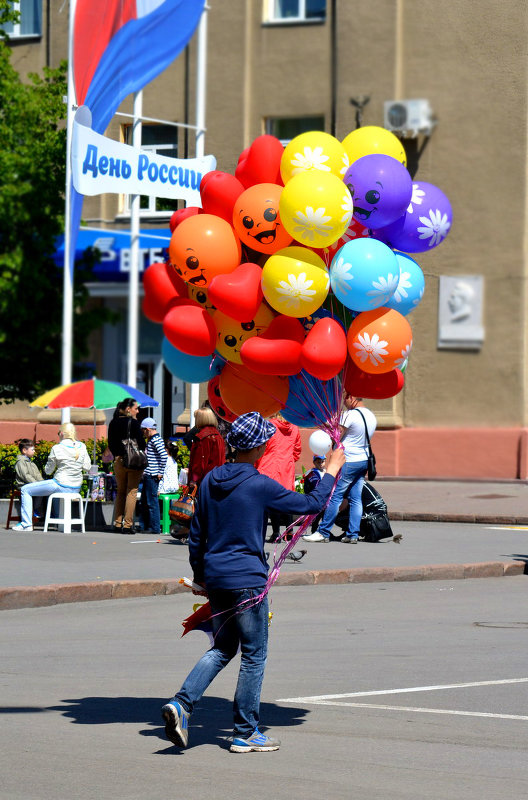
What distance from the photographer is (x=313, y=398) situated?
357 inches

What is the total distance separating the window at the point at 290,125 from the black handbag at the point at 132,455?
1280 centimetres

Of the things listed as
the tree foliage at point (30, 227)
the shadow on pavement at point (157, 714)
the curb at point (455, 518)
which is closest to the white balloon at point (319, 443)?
the shadow on pavement at point (157, 714)

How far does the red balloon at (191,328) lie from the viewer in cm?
909

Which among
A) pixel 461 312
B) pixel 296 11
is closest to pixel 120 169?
pixel 461 312

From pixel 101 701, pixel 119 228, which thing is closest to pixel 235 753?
pixel 101 701

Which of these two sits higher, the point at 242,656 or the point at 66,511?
the point at 242,656

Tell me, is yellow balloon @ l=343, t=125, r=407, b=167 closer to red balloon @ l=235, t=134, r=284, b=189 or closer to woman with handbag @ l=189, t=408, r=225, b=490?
red balloon @ l=235, t=134, r=284, b=189

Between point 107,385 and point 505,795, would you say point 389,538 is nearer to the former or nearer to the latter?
point 107,385

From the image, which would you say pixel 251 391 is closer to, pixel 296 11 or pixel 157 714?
pixel 157 714

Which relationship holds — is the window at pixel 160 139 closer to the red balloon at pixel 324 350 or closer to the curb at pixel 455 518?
the curb at pixel 455 518

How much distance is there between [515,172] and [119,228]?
9580 millimetres

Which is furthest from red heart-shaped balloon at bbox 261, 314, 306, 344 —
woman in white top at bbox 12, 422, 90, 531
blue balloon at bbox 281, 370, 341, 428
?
woman in white top at bbox 12, 422, 90, 531

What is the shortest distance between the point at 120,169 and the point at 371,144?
14.7 meters

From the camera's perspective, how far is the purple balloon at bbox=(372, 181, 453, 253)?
29.8 ft
